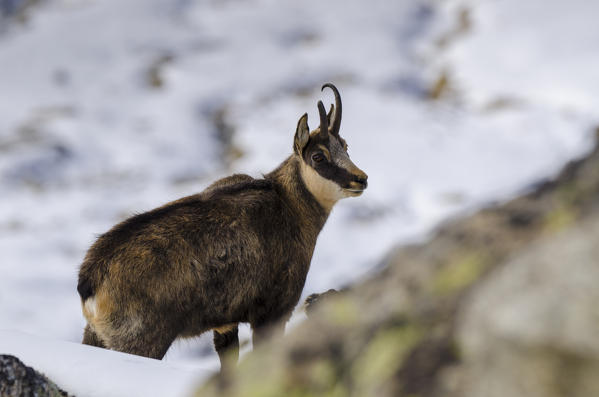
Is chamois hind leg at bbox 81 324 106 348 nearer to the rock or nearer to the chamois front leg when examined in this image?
the chamois front leg

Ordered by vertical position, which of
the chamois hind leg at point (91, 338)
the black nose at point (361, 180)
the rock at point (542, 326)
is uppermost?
the black nose at point (361, 180)

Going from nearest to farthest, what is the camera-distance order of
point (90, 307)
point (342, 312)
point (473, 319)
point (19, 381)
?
point (473, 319) → point (342, 312) → point (19, 381) → point (90, 307)

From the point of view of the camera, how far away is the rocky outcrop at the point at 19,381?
424cm

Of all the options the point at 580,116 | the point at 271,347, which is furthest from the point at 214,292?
the point at 580,116

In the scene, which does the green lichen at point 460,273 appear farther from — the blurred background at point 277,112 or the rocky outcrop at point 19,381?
the blurred background at point 277,112

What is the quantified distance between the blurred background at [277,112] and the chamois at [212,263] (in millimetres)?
12745

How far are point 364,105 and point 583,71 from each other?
1250 cm

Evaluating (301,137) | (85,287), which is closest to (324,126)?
(301,137)

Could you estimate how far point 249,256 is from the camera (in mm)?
7062

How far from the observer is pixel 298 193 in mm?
8172

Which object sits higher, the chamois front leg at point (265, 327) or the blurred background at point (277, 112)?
the blurred background at point (277, 112)

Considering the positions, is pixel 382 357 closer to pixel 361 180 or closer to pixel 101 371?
pixel 101 371

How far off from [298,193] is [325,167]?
1.37ft

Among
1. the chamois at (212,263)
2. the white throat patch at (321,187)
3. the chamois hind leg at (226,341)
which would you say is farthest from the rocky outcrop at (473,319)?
the white throat patch at (321,187)
